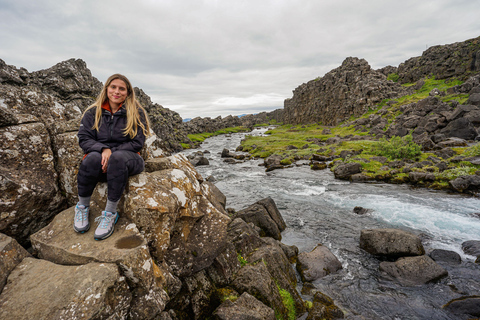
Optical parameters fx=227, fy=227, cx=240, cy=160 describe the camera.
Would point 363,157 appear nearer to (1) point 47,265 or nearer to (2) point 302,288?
(2) point 302,288

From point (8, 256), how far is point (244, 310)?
6.81 meters

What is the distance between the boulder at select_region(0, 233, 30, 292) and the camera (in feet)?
17.1

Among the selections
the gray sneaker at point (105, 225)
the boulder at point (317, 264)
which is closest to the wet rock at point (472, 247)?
the boulder at point (317, 264)

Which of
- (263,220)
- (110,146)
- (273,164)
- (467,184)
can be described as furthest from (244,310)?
(273,164)

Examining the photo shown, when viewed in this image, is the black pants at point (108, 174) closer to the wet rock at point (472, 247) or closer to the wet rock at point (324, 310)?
the wet rock at point (324, 310)

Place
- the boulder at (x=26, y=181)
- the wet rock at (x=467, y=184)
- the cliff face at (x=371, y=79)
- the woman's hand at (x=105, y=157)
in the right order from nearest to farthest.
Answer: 1. the woman's hand at (x=105, y=157)
2. the boulder at (x=26, y=181)
3. the wet rock at (x=467, y=184)
4. the cliff face at (x=371, y=79)

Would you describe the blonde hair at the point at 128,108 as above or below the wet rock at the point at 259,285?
above

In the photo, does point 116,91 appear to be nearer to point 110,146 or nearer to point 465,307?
point 110,146

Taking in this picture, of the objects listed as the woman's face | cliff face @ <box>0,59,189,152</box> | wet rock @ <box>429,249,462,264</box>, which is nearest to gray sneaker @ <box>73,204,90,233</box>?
the woman's face

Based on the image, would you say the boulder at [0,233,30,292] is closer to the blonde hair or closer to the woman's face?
the blonde hair

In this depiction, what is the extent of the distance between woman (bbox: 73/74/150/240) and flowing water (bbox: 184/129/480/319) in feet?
38.1

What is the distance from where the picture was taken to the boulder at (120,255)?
566 centimetres

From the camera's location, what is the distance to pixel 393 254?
1491cm

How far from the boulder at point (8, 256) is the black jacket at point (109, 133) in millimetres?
3051
